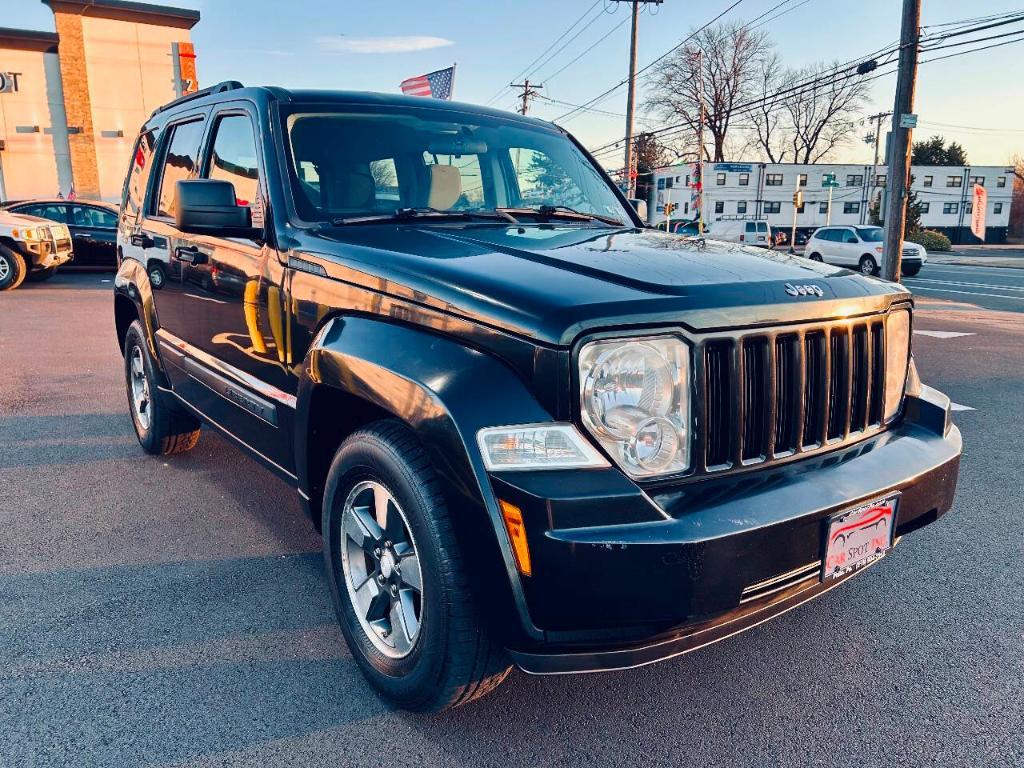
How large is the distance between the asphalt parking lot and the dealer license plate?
0.53 m

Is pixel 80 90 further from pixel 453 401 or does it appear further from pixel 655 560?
pixel 655 560

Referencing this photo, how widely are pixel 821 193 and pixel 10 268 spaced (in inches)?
2539

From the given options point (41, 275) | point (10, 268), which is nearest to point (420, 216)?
point (10, 268)

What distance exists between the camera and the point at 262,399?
3090 millimetres

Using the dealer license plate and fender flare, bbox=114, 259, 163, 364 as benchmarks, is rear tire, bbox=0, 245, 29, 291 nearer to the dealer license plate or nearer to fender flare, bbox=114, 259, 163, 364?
fender flare, bbox=114, 259, 163, 364

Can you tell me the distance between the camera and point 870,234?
2594 cm

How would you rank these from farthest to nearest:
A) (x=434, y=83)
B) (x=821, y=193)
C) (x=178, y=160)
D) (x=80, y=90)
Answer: (x=821, y=193)
(x=80, y=90)
(x=434, y=83)
(x=178, y=160)

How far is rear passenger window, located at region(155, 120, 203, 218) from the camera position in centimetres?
379

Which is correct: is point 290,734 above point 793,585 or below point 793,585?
below

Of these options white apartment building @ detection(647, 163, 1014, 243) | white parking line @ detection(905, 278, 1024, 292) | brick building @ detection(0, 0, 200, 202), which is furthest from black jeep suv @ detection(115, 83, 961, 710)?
white apartment building @ detection(647, 163, 1014, 243)

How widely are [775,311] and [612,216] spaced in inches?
68.1

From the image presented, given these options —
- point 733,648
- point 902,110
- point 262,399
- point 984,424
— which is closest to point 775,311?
point 733,648

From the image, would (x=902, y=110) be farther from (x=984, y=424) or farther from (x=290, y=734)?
(x=290, y=734)

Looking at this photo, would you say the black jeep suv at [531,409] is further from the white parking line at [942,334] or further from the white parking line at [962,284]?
the white parking line at [962,284]
